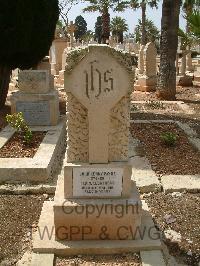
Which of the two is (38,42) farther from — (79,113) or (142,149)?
(79,113)

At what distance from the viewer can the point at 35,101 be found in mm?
7438

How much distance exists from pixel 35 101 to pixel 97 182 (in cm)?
435

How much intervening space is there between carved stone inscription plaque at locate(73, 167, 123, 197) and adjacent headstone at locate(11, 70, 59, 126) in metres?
4.13

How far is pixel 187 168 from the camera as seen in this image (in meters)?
5.39

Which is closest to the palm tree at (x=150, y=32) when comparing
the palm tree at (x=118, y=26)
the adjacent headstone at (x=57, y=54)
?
the palm tree at (x=118, y=26)

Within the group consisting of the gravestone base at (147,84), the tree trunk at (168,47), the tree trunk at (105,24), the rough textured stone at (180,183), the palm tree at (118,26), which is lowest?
the rough textured stone at (180,183)

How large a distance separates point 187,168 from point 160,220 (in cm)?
156

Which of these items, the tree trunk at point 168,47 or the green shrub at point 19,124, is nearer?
the green shrub at point 19,124

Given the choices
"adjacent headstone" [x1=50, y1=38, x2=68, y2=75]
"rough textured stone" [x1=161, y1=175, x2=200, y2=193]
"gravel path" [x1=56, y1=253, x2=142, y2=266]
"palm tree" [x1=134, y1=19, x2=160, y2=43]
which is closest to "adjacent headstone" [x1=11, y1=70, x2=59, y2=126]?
"rough textured stone" [x1=161, y1=175, x2=200, y2=193]

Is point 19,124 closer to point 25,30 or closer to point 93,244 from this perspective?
point 25,30

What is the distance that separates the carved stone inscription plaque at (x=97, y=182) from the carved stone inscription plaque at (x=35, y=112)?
4.14 m

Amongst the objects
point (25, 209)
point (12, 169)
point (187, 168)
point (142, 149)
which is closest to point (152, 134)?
point (142, 149)

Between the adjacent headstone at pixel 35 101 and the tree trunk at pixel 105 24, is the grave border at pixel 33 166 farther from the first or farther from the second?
the tree trunk at pixel 105 24

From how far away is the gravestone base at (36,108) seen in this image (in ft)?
24.3
